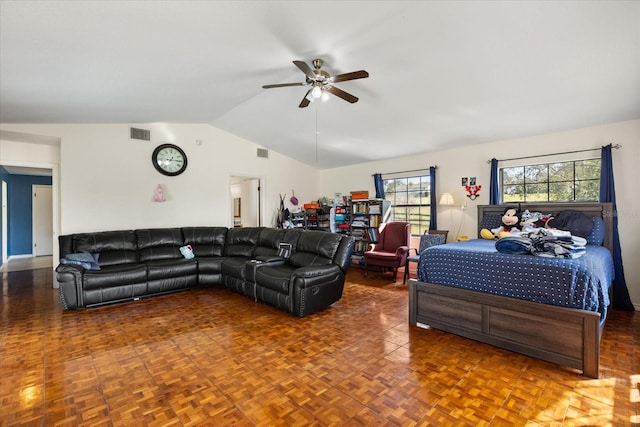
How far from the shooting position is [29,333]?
300 cm

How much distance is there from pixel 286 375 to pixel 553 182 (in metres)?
4.60

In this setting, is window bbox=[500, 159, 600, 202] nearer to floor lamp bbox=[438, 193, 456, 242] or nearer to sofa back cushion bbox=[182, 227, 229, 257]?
floor lamp bbox=[438, 193, 456, 242]

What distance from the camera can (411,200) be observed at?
603 cm

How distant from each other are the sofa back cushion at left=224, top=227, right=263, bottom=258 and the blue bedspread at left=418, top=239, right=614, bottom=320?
10.2 ft

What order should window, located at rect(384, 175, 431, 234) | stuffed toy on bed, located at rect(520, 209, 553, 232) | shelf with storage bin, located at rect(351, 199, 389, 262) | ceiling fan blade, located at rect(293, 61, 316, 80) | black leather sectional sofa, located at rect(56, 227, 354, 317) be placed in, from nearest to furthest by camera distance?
ceiling fan blade, located at rect(293, 61, 316, 80) → black leather sectional sofa, located at rect(56, 227, 354, 317) → stuffed toy on bed, located at rect(520, 209, 553, 232) → window, located at rect(384, 175, 431, 234) → shelf with storage bin, located at rect(351, 199, 389, 262)

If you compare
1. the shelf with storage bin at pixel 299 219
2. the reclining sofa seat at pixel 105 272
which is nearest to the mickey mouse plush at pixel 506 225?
the shelf with storage bin at pixel 299 219

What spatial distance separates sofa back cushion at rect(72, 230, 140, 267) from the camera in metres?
4.29

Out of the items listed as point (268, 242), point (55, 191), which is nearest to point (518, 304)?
point (268, 242)

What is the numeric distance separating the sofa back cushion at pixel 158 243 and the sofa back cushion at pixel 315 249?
2.13m

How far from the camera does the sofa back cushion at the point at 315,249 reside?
12.8 feet

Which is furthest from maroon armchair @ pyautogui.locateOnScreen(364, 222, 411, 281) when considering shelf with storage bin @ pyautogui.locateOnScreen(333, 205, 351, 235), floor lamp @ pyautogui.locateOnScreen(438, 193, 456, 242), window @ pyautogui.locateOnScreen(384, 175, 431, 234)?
shelf with storage bin @ pyautogui.locateOnScreen(333, 205, 351, 235)

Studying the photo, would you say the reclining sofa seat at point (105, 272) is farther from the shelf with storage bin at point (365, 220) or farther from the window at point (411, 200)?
the window at point (411, 200)

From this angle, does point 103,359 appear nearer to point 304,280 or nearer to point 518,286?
point 304,280

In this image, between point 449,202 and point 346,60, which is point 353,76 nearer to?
point 346,60
